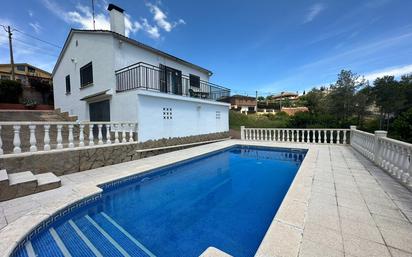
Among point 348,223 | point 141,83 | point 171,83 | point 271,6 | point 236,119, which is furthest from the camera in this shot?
point 236,119

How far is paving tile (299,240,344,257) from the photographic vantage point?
2205 millimetres

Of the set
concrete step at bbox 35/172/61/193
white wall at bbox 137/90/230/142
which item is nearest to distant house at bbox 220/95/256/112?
white wall at bbox 137/90/230/142

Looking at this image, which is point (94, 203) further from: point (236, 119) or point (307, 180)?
point (236, 119)

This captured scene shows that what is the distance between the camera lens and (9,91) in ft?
60.7

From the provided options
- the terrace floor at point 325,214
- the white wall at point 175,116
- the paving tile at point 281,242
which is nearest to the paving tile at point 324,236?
the terrace floor at point 325,214

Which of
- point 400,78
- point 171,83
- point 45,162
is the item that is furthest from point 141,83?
point 400,78

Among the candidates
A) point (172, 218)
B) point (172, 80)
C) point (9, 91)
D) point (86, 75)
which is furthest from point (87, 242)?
point (9, 91)

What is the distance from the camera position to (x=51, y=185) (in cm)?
473

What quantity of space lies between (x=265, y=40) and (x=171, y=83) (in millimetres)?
8920

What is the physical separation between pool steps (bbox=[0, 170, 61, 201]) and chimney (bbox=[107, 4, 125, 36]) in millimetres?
9854

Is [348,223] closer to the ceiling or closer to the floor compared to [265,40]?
closer to the floor

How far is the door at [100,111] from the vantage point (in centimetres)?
1037

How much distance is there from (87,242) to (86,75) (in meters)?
12.6

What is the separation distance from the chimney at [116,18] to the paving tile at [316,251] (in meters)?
13.7
